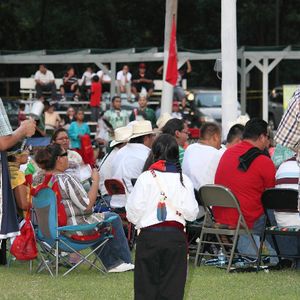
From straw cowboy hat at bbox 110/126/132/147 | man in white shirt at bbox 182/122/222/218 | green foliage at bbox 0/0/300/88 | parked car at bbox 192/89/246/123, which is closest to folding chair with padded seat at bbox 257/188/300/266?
man in white shirt at bbox 182/122/222/218

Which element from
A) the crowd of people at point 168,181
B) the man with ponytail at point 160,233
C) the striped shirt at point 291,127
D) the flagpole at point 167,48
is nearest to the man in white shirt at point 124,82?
the flagpole at point 167,48

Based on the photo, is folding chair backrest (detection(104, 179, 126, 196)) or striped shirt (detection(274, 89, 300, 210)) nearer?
striped shirt (detection(274, 89, 300, 210))

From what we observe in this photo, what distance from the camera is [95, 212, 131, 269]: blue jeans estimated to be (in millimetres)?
9914

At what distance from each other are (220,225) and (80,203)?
1442mm

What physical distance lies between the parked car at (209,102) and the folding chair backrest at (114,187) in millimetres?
22894

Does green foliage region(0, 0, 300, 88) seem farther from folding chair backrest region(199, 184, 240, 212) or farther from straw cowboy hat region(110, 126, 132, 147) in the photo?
folding chair backrest region(199, 184, 240, 212)

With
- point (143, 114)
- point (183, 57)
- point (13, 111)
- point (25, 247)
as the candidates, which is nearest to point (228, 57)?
point (25, 247)

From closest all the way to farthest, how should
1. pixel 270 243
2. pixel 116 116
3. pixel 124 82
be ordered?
pixel 270 243 → pixel 116 116 → pixel 124 82

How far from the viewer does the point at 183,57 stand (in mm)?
26125

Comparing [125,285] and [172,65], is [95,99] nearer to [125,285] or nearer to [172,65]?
[172,65]

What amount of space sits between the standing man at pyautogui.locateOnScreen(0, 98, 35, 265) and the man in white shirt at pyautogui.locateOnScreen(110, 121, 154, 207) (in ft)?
15.9

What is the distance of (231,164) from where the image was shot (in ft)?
33.3

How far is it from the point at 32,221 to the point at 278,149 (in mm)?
3121

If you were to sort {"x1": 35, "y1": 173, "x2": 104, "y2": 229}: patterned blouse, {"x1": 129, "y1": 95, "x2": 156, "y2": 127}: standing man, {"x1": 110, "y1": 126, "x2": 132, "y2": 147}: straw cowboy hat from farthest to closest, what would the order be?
{"x1": 129, "y1": 95, "x2": 156, "y2": 127}: standing man
{"x1": 110, "y1": 126, "x2": 132, "y2": 147}: straw cowboy hat
{"x1": 35, "y1": 173, "x2": 104, "y2": 229}: patterned blouse
